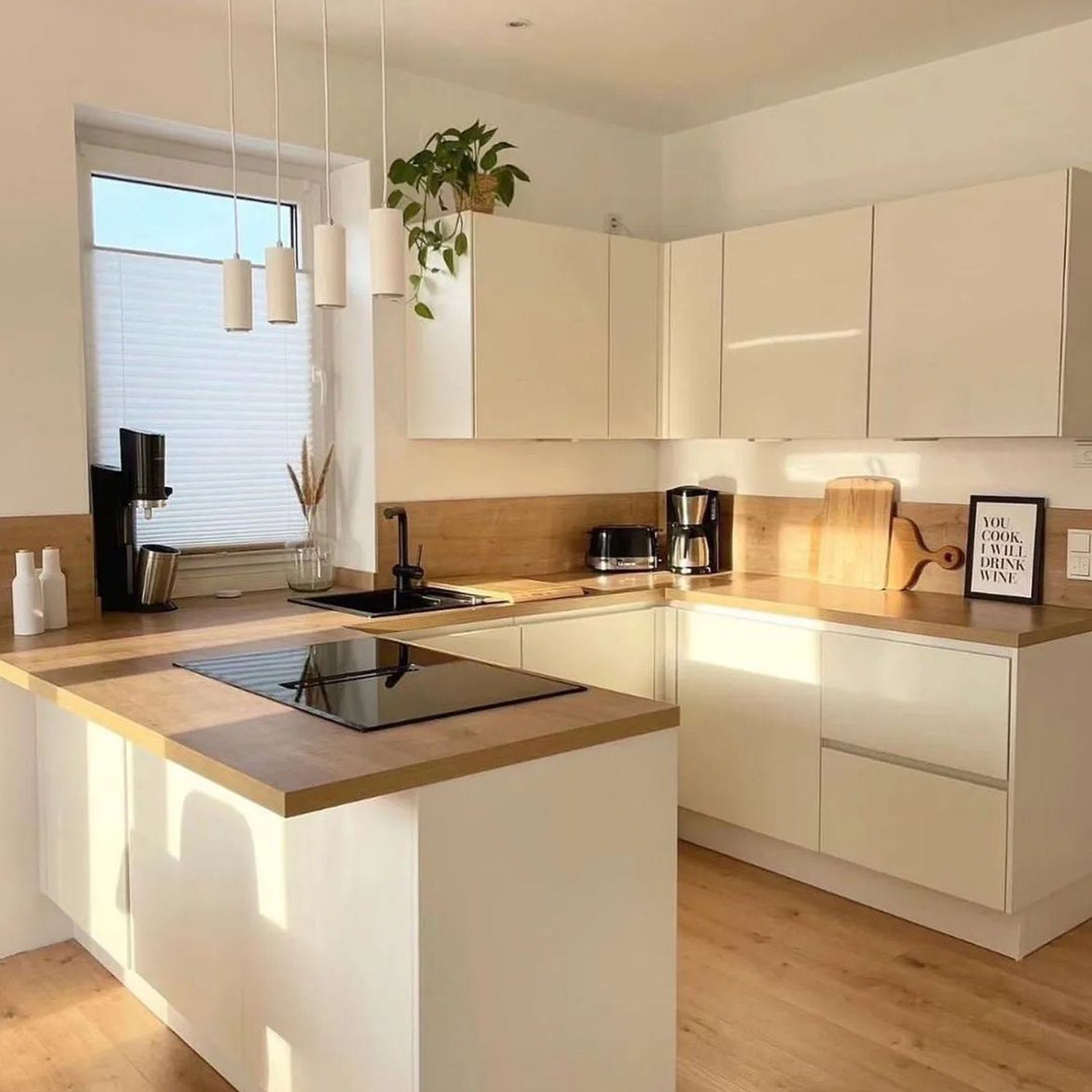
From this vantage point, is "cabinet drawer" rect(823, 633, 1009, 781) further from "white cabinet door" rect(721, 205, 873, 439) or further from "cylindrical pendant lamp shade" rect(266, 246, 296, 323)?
"cylindrical pendant lamp shade" rect(266, 246, 296, 323)

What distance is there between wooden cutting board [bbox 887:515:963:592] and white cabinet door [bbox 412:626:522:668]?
4.09 feet

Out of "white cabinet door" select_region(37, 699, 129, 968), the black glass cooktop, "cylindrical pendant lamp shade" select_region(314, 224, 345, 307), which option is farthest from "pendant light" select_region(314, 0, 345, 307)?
"white cabinet door" select_region(37, 699, 129, 968)

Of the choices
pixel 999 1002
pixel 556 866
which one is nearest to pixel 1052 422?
pixel 999 1002

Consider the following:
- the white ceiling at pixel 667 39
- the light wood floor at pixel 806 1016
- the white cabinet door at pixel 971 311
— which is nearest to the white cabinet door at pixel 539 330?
the white ceiling at pixel 667 39

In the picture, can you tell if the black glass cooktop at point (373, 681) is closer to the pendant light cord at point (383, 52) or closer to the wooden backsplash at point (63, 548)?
the wooden backsplash at point (63, 548)

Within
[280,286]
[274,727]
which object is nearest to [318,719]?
[274,727]

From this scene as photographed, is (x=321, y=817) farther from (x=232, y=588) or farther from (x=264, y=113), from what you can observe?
(x=264, y=113)

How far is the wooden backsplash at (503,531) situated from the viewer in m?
3.86

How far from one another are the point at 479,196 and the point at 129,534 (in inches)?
57.8

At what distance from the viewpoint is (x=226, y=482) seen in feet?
12.1

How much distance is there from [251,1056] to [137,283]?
2210mm

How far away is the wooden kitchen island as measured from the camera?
187 centimetres

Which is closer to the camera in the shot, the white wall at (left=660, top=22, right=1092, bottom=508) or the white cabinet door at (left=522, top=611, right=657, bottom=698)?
the white wall at (left=660, top=22, right=1092, bottom=508)

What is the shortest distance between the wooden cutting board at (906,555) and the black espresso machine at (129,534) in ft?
7.25
